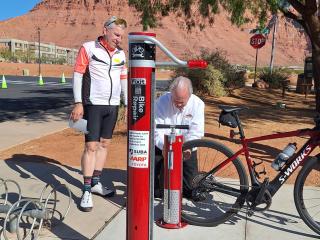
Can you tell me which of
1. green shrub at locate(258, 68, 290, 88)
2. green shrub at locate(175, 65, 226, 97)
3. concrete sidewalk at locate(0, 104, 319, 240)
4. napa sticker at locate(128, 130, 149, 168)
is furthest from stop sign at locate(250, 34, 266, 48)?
napa sticker at locate(128, 130, 149, 168)

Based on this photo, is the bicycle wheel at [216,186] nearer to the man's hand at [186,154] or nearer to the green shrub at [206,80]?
the man's hand at [186,154]

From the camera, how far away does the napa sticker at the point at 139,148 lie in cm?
303

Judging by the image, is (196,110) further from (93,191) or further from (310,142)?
(93,191)

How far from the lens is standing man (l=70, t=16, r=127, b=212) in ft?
14.5

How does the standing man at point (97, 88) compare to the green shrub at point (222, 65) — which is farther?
the green shrub at point (222, 65)

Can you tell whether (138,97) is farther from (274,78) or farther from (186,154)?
(274,78)

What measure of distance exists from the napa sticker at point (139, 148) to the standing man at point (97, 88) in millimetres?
1472

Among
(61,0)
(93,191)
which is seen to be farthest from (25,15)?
(93,191)

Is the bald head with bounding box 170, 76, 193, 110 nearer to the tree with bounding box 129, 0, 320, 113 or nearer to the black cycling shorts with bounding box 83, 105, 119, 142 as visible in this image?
the black cycling shorts with bounding box 83, 105, 119, 142

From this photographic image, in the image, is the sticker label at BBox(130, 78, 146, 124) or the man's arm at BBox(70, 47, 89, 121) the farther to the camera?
→ the man's arm at BBox(70, 47, 89, 121)

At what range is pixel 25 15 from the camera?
173m

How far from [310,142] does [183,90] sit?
1.16m

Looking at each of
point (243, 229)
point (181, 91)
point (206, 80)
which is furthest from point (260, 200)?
point (206, 80)

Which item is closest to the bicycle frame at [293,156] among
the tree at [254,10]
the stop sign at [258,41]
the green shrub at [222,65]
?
the tree at [254,10]
